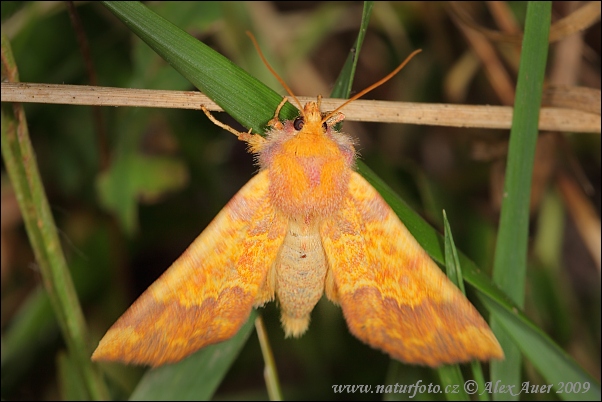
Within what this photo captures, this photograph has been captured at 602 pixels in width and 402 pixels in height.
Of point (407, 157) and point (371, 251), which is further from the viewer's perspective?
point (407, 157)

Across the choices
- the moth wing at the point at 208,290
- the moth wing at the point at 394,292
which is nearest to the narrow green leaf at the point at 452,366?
the moth wing at the point at 394,292

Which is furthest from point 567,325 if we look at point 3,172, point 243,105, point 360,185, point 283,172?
point 3,172

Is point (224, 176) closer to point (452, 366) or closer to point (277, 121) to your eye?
point (277, 121)

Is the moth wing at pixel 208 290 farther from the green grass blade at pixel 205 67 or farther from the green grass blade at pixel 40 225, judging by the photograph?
the green grass blade at pixel 40 225

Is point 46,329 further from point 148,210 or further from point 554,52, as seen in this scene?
point 554,52

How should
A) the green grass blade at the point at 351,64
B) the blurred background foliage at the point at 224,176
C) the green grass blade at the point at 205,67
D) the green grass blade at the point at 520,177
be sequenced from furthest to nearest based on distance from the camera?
1. the blurred background foliage at the point at 224,176
2. the green grass blade at the point at 520,177
3. the green grass blade at the point at 351,64
4. the green grass blade at the point at 205,67

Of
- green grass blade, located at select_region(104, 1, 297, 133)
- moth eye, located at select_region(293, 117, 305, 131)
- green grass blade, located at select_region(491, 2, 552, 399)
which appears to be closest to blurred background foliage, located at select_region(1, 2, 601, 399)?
green grass blade, located at select_region(491, 2, 552, 399)

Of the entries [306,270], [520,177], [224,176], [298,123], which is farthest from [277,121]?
[224,176]
